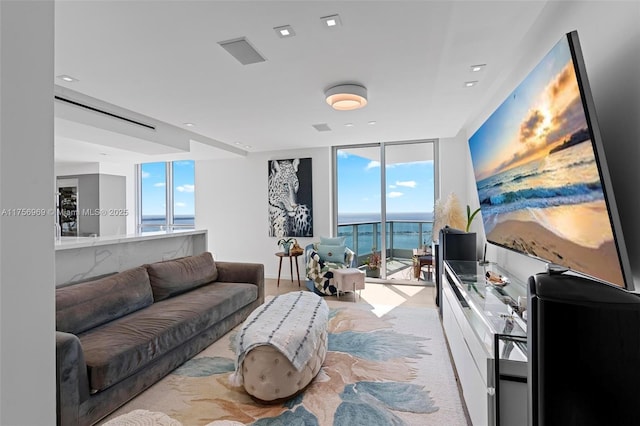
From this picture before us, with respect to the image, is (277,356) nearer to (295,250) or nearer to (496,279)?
(496,279)

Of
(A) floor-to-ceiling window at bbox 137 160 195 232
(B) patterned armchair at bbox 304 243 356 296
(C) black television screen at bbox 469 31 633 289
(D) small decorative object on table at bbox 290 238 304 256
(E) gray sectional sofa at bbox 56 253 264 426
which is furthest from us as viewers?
(A) floor-to-ceiling window at bbox 137 160 195 232

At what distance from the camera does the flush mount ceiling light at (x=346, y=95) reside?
9.92 feet

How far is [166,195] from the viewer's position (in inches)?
293

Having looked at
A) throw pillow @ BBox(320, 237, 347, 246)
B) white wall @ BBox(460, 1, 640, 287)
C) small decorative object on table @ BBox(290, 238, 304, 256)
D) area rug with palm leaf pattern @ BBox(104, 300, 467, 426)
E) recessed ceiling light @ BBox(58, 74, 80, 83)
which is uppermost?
recessed ceiling light @ BBox(58, 74, 80, 83)

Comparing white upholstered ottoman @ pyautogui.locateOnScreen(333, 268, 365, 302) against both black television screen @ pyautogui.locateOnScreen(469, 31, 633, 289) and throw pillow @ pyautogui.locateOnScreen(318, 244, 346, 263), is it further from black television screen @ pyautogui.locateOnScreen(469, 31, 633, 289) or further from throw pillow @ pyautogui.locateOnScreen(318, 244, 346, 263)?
black television screen @ pyautogui.locateOnScreen(469, 31, 633, 289)

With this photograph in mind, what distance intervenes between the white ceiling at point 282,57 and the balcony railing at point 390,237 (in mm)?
2321

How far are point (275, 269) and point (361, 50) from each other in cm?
482

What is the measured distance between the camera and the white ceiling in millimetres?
1934

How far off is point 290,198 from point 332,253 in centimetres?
156

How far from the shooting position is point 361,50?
2424 mm

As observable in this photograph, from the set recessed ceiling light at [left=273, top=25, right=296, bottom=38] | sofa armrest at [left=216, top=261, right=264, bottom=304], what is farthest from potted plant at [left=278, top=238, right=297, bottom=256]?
recessed ceiling light at [left=273, top=25, right=296, bottom=38]

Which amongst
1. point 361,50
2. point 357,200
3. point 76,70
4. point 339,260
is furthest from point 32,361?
point 357,200

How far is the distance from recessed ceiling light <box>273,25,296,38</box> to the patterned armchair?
3.48 metres

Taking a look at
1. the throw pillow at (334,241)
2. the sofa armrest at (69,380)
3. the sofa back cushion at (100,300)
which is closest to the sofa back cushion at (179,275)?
the sofa back cushion at (100,300)
